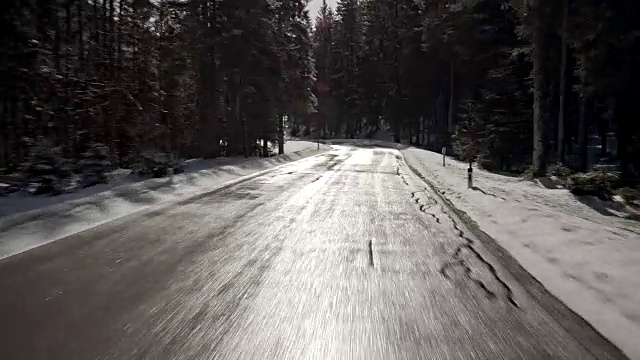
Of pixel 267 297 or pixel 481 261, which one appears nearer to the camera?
pixel 267 297

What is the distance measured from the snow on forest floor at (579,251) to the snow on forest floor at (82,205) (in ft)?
23.6

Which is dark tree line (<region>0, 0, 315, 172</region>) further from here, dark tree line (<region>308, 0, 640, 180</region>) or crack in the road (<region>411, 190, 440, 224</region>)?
dark tree line (<region>308, 0, 640, 180</region>)

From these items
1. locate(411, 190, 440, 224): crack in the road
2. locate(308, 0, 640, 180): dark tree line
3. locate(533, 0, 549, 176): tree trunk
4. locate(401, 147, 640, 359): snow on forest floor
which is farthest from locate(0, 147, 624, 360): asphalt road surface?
locate(308, 0, 640, 180): dark tree line

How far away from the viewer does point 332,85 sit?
273 feet

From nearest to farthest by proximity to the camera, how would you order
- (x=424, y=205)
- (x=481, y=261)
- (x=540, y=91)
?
(x=481, y=261) < (x=424, y=205) < (x=540, y=91)

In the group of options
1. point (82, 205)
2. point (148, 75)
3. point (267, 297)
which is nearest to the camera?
point (267, 297)

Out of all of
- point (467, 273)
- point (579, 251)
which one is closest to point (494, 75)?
point (579, 251)

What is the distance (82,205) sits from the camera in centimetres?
1115

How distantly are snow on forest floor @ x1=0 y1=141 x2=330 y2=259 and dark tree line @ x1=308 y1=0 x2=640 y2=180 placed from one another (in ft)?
45.8

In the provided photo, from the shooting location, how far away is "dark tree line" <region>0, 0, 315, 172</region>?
17.8 metres

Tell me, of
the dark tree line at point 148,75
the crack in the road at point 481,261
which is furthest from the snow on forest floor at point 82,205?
the crack in the road at point 481,261

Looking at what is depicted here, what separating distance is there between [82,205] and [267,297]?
762cm

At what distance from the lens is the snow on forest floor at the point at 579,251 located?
4.96 meters

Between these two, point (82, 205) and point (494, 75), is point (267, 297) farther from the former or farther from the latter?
point (494, 75)
